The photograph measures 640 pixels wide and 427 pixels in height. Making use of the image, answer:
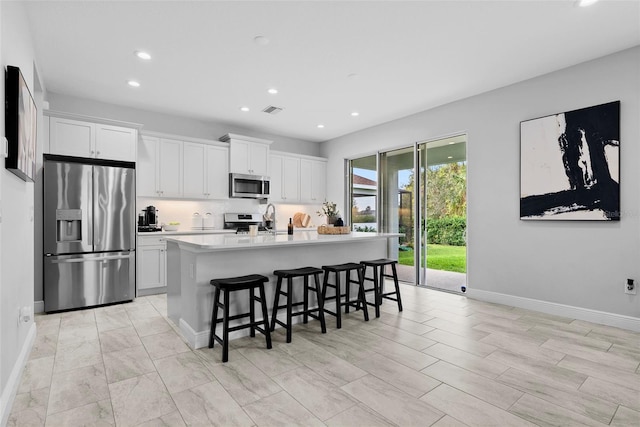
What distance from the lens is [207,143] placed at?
18.4 feet

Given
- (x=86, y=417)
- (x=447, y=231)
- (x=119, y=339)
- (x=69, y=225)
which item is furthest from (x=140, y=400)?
(x=447, y=231)

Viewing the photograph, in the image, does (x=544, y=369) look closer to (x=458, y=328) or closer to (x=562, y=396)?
(x=562, y=396)

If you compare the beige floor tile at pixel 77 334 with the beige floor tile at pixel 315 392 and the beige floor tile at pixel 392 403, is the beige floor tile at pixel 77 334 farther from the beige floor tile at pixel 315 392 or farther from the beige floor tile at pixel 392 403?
the beige floor tile at pixel 392 403

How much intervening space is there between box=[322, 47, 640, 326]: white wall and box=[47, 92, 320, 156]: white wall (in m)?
3.00

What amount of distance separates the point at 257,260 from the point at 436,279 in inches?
153

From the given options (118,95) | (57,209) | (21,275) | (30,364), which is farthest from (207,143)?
(30,364)

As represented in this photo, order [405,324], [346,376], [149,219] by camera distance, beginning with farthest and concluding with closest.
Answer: [149,219] → [405,324] → [346,376]

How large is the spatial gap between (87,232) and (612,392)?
5276 millimetres

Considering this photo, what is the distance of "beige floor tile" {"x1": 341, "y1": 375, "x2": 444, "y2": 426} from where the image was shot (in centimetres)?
189

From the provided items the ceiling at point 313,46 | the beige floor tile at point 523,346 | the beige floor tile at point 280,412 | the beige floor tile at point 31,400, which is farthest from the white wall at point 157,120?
the beige floor tile at point 523,346

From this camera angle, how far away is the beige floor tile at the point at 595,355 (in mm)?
2586

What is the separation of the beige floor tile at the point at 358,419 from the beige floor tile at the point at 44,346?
2.45 m

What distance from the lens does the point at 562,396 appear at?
2.13 metres

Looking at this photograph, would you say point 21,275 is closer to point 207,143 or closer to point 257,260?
point 257,260
